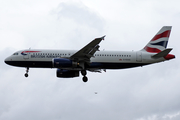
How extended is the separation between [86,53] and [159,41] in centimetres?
1144

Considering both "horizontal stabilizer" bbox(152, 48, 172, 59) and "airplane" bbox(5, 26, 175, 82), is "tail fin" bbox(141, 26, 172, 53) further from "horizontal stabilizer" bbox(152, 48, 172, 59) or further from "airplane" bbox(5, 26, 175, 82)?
"horizontal stabilizer" bbox(152, 48, 172, 59)

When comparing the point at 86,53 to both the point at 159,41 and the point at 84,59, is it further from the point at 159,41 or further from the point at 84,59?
the point at 159,41

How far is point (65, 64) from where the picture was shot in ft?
161

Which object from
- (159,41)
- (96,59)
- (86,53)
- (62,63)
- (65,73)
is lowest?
(65,73)

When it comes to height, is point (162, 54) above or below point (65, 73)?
above

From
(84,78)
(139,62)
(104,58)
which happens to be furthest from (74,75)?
(139,62)

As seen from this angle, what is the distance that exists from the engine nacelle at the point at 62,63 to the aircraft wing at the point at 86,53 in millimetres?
651

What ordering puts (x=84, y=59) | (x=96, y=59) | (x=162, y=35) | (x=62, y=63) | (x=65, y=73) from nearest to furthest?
(x=62, y=63)
(x=84, y=59)
(x=96, y=59)
(x=65, y=73)
(x=162, y=35)

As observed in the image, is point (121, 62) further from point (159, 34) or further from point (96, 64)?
point (159, 34)

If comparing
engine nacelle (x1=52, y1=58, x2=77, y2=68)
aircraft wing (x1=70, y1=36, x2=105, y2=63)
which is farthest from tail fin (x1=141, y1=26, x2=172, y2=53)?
engine nacelle (x1=52, y1=58, x2=77, y2=68)

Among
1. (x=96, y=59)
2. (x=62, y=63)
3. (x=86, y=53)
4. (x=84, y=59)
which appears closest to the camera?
(x=62, y=63)

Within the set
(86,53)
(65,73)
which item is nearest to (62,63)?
(86,53)

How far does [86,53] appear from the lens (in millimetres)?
49281

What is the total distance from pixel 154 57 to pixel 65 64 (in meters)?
11.9
